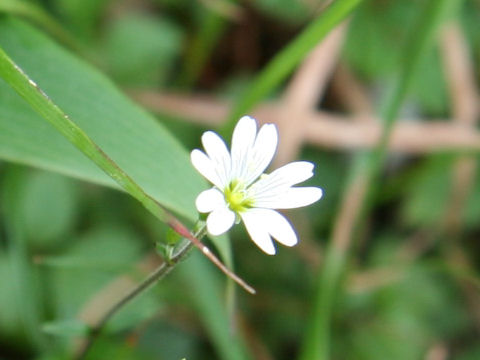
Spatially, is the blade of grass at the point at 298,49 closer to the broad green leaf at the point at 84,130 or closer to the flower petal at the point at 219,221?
the broad green leaf at the point at 84,130

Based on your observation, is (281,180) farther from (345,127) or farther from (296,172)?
(345,127)

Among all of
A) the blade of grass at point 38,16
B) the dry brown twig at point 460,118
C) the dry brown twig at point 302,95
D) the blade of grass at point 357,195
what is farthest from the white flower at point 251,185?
the dry brown twig at point 460,118

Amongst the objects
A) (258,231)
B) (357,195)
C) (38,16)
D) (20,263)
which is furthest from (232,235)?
(258,231)

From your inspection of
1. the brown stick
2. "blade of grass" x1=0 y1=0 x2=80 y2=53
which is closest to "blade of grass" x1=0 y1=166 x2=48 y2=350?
"blade of grass" x1=0 y1=0 x2=80 y2=53

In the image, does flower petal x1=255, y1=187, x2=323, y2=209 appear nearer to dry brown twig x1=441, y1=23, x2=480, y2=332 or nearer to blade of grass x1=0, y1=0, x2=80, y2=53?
blade of grass x1=0, y1=0, x2=80, y2=53

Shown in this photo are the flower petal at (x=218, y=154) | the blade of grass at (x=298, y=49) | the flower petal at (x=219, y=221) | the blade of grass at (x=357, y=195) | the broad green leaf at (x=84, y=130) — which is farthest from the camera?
the blade of grass at (x=357, y=195)

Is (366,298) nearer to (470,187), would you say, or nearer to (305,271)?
(305,271)
